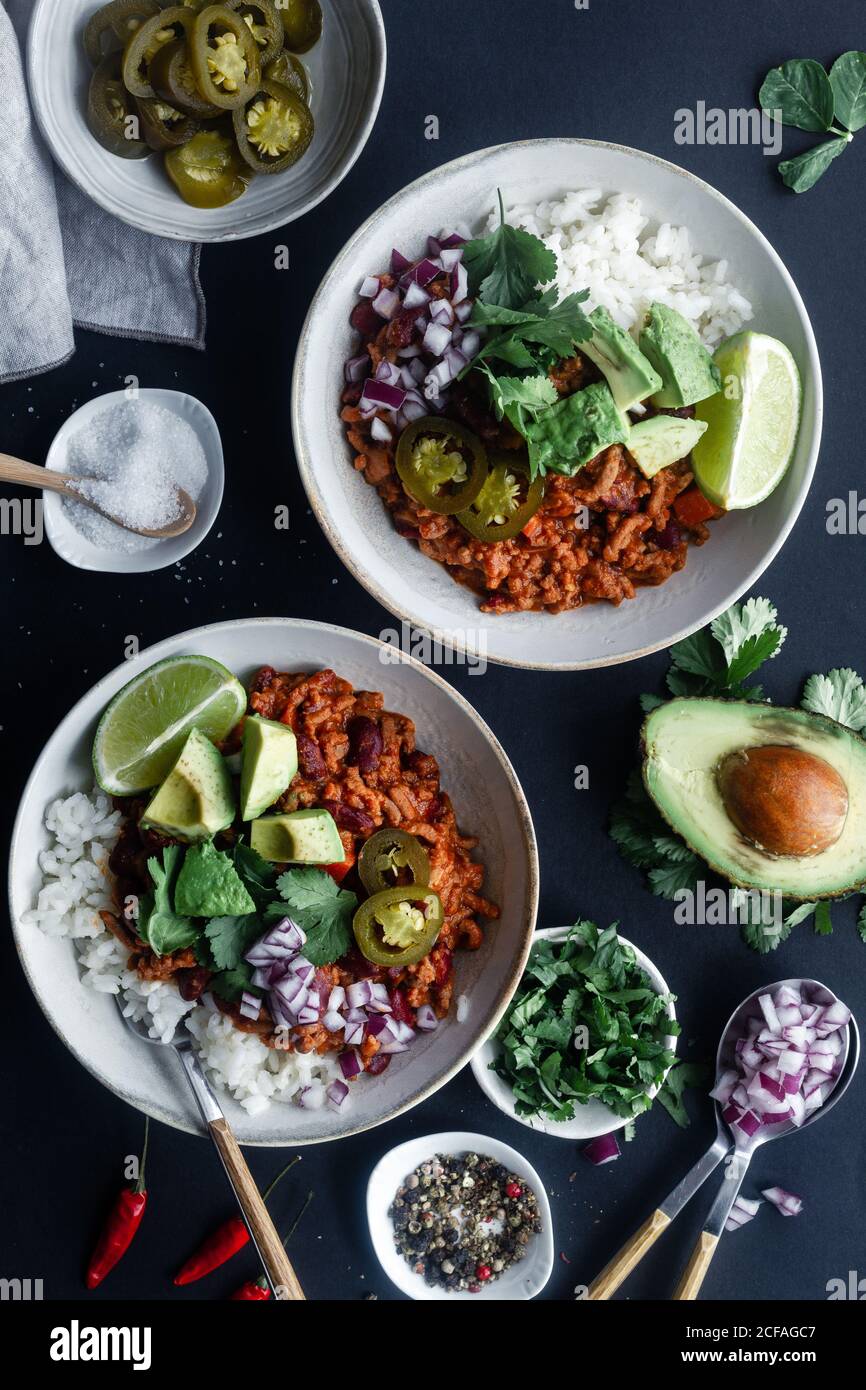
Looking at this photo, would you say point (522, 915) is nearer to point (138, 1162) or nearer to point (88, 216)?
point (138, 1162)

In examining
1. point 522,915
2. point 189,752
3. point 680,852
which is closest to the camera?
point 189,752

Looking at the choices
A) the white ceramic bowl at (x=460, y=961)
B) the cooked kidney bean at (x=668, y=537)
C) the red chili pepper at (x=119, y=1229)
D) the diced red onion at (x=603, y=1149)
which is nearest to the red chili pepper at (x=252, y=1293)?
the red chili pepper at (x=119, y=1229)

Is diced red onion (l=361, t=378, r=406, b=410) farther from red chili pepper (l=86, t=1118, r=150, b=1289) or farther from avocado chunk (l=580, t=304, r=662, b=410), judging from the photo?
red chili pepper (l=86, t=1118, r=150, b=1289)

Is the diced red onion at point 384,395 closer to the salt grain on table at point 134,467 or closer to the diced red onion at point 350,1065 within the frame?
the salt grain on table at point 134,467

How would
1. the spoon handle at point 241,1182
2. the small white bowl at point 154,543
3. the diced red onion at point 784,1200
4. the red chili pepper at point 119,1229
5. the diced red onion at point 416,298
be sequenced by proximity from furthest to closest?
the diced red onion at point 784,1200 → the red chili pepper at point 119,1229 → the small white bowl at point 154,543 → the spoon handle at point 241,1182 → the diced red onion at point 416,298

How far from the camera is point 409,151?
3146 millimetres

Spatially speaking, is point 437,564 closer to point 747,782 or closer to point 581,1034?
point 747,782

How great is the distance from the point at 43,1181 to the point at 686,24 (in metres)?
3.96

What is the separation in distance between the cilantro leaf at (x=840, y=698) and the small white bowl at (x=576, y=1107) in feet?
2.97

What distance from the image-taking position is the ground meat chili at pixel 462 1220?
3.16m

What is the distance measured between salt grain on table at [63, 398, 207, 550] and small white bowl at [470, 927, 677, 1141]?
1640mm

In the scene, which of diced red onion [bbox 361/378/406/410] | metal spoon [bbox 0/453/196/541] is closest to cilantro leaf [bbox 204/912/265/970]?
metal spoon [bbox 0/453/196/541]

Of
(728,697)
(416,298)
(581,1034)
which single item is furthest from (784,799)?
(416,298)

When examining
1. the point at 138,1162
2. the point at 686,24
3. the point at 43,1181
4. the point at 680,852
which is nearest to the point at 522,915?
the point at 680,852
